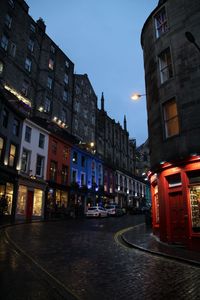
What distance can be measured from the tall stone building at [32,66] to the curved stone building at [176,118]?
68.1 ft

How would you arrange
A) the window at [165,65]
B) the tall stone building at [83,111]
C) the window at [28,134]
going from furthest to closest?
the tall stone building at [83,111] < the window at [28,134] < the window at [165,65]

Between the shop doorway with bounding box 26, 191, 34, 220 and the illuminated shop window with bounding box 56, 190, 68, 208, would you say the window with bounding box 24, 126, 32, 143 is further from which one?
the illuminated shop window with bounding box 56, 190, 68, 208

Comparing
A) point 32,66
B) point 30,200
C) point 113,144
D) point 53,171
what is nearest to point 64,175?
point 53,171

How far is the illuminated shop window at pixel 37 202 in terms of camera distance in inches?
1257

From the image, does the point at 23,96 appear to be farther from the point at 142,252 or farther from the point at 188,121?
the point at 142,252

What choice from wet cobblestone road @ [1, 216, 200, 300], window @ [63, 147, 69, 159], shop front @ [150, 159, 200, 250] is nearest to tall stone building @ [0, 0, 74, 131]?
window @ [63, 147, 69, 159]

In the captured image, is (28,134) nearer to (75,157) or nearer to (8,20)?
(75,157)

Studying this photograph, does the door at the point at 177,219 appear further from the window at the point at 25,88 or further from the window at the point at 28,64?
the window at the point at 28,64

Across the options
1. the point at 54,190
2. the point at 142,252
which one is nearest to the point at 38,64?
the point at 54,190

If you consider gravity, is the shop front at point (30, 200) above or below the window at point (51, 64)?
below

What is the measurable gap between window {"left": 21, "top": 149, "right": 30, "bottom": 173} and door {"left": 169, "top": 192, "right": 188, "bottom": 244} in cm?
2049

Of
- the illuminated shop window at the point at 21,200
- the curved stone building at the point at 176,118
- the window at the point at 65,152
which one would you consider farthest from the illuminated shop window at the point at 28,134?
the curved stone building at the point at 176,118

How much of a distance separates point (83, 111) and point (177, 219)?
4054 cm

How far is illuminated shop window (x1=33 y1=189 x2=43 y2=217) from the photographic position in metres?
31.9
